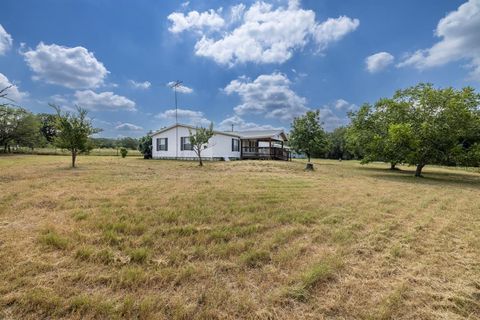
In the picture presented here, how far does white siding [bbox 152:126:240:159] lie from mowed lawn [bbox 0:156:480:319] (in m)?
17.5

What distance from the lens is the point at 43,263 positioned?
2854 millimetres

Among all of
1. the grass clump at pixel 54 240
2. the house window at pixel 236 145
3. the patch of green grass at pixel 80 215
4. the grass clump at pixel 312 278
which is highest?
the house window at pixel 236 145

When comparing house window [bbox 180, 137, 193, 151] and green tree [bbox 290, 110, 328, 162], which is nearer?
house window [bbox 180, 137, 193, 151]

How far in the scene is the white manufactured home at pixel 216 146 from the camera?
76.8 feet

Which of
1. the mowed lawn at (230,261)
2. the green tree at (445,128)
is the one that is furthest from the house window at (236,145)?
the mowed lawn at (230,261)

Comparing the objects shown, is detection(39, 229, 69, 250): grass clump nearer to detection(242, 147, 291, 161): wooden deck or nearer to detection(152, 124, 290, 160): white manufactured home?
detection(152, 124, 290, 160): white manufactured home

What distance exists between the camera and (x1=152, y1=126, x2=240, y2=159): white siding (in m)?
23.4

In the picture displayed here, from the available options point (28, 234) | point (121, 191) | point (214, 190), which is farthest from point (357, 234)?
point (121, 191)

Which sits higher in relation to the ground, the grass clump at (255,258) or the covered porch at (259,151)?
the covered porch at (259,151)

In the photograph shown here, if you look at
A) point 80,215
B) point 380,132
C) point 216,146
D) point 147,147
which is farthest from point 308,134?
point 80,215

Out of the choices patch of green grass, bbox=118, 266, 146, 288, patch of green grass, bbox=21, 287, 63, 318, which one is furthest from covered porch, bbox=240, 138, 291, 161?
patch of green grass, bbox=21, 287, 63, 318

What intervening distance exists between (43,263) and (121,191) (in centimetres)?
429

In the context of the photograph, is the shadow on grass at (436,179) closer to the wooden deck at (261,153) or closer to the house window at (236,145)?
the wooden deck at (261,153)

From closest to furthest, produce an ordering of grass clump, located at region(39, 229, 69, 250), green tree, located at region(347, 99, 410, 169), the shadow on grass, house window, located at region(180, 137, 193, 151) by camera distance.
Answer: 1. grass clump, located at region(39, 229, 69, 250)
2. the shadow on grass
3. green tree, located at region(347, 99, 410, 169)
4. house window, located at region(180, 137, 193, 151)
